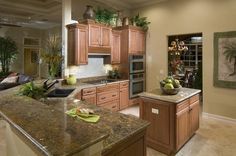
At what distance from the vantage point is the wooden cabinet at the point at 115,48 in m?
5.33

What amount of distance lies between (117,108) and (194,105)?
7.31ft

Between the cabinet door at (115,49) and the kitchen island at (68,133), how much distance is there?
3594 millimetres

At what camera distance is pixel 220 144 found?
321cm

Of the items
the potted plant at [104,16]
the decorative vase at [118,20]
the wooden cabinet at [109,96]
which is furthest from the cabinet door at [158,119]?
the decorative vase at [118,20]

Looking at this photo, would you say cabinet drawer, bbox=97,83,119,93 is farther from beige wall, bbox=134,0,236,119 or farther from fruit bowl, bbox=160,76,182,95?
fruit bowl, bbox=160,76,182,95

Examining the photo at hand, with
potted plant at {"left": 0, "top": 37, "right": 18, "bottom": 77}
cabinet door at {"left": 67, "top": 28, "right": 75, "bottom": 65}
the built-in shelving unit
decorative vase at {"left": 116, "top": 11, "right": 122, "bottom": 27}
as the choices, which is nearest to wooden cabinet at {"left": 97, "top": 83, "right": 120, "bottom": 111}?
cabinet door at {"left": 67, "top": 28, "right": 75, "bottom": 65}

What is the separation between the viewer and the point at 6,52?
8.10 m

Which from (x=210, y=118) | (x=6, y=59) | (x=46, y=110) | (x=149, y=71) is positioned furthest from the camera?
(x=6, y=59)

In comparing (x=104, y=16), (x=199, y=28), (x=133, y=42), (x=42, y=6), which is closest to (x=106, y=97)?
(x=133, y=42)

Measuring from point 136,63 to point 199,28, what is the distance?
2.01 meters

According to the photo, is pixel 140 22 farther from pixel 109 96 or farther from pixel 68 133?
pixel 68 133

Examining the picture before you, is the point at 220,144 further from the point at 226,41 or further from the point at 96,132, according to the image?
the point at 96,132

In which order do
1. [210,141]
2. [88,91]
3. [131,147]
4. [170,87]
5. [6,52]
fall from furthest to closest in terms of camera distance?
[6,52] → [88,91] → [210,141] → [170,87] → [131,147]

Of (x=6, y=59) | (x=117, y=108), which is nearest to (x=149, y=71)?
(x=117, y=108)
